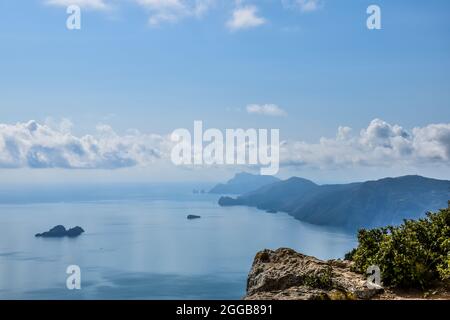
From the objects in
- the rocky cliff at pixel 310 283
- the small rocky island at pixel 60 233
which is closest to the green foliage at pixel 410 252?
the rocky cliff at pixel 310 283

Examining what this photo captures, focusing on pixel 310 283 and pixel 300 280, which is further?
pixel 300 280

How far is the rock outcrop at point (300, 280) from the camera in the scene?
35.6 ft

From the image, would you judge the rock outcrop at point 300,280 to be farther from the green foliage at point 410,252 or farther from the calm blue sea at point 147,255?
the calm blue sea at point 147,255

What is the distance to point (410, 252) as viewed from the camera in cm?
1194

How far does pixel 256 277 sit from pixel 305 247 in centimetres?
14899

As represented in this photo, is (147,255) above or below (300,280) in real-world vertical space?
below

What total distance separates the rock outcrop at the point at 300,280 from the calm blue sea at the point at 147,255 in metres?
84.9

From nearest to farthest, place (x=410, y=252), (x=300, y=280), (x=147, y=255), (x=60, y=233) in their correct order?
(x=300, y=280) → (x=410, y=252) → (x=147, y=255) → (x=60, y=233)

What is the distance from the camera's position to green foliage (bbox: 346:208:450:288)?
1138 cm

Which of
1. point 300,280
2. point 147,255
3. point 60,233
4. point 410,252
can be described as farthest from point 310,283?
point 60,233

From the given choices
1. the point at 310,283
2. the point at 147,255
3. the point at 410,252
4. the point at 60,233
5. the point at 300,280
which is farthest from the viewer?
the point at 60,233

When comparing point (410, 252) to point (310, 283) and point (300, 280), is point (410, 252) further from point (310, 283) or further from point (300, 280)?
point (300, 280)

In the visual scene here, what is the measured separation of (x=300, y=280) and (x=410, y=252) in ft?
10.1
